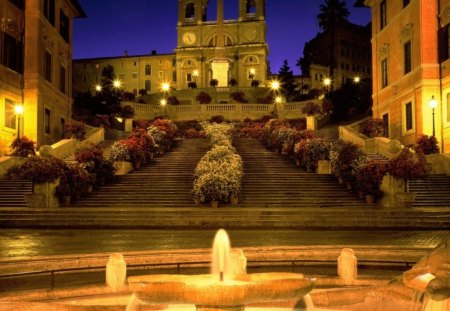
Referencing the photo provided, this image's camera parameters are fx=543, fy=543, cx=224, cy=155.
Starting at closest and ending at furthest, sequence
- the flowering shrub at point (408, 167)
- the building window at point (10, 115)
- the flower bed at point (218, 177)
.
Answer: the flowering shrub at point (408, 167), the flower bed at point (218, 177), the building window at point (10, 115)

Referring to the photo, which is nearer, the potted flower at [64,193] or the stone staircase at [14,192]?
the potted flower at [64,193]

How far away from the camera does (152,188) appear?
2555 cm

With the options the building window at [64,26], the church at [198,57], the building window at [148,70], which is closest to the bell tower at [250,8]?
the church at [198,57]

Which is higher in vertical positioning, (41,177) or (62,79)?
(62,79)

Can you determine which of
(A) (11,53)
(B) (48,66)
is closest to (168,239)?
(A) (11,53)

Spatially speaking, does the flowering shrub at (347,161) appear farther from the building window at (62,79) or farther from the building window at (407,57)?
the building window at (62,79)

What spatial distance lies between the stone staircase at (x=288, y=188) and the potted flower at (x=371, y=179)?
0.52 m

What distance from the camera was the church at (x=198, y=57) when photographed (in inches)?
3799

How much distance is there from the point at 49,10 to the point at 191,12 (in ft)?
223

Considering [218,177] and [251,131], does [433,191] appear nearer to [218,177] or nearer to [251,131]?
[218,177]

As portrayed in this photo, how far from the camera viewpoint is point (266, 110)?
53656 millimetres

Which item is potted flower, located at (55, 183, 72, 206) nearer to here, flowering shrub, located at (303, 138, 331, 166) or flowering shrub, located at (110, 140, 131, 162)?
flowering shrub, located at (110, 140, 131, 162)

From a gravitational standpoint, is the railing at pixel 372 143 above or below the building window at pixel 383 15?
below

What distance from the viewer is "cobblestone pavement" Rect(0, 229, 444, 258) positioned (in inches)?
514
